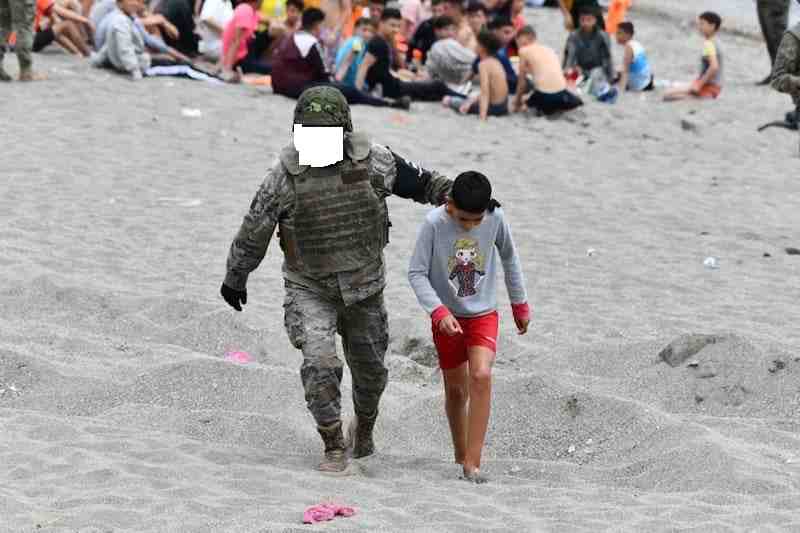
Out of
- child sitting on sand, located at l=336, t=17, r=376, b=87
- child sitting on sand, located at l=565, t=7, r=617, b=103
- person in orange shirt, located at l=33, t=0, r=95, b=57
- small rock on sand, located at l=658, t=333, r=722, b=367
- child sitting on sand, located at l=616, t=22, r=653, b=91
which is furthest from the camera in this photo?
child sitting on sand, located at l=616, t=22, r=653, b=91

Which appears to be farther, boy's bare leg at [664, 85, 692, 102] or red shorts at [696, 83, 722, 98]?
red shorts at [696, 83, 722, 98]

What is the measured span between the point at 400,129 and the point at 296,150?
857 cm

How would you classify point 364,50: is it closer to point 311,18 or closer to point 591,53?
point 311,18

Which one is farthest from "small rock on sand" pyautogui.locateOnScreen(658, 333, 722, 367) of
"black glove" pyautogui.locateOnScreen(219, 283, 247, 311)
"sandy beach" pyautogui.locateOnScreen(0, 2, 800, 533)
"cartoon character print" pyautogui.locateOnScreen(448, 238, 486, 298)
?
"black glove" pyautogui.locateOnScreen(219, 283, 247, 311)

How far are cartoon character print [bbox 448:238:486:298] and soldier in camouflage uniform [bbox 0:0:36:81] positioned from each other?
29.3 feet

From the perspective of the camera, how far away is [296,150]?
17.0ft

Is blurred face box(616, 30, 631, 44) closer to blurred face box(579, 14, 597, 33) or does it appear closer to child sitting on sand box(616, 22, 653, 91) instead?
child sitting on sand box(616, 22, 653, 91)

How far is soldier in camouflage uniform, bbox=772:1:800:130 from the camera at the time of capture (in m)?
9.09

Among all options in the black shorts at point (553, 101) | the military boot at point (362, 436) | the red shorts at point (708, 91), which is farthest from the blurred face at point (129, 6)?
the military boot at point (362, 436)

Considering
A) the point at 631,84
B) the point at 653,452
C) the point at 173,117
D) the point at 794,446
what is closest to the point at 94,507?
the point at 653,452

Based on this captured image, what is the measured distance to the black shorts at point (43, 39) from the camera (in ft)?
50.8

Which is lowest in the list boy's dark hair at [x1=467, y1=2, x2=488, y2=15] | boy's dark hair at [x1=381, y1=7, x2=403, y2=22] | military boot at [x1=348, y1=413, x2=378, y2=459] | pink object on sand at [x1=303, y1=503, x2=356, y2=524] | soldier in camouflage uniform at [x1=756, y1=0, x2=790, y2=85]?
military boot at [x1=348, y1=413, x2=378, y2=459]

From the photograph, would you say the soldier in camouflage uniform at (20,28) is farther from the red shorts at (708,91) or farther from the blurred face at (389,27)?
the red shorts at (708,91)

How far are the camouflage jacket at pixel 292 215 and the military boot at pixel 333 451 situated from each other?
0.51 meters
